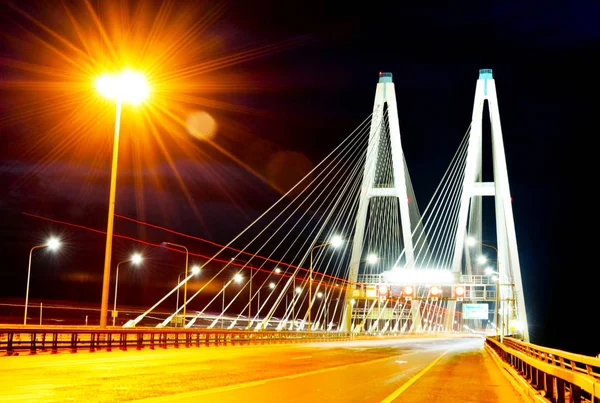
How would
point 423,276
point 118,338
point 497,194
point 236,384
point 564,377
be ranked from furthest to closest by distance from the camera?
point 423,276 → point 497,194 → point 118,338 → point 236,384 → point 564,377

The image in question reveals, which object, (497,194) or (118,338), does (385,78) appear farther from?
(118,338)

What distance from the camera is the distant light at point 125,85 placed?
25875 millimetres

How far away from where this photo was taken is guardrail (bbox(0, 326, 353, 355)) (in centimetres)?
2598

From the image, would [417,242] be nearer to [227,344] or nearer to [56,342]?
[227,344]

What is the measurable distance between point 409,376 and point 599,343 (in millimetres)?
109208

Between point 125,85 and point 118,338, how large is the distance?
496 inches

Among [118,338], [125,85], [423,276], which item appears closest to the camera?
[125,85]

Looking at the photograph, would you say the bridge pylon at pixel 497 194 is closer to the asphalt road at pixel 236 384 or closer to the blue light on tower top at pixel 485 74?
the blue light on tower top at pixel 485 74

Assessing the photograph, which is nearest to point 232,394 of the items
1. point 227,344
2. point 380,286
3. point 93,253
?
point 227,344

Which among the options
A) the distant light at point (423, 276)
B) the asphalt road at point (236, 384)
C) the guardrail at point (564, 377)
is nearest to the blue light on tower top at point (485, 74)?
the distant light at point (423, 276)

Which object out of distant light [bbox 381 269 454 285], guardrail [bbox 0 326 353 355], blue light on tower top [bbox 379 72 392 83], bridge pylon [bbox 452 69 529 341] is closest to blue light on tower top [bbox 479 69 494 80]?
bridge pylon [bbox 452 69 529 341]

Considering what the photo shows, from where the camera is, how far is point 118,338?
33562 mm

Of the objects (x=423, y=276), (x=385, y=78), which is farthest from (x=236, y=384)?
(x=423, y=276)

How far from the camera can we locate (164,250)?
295 feet
